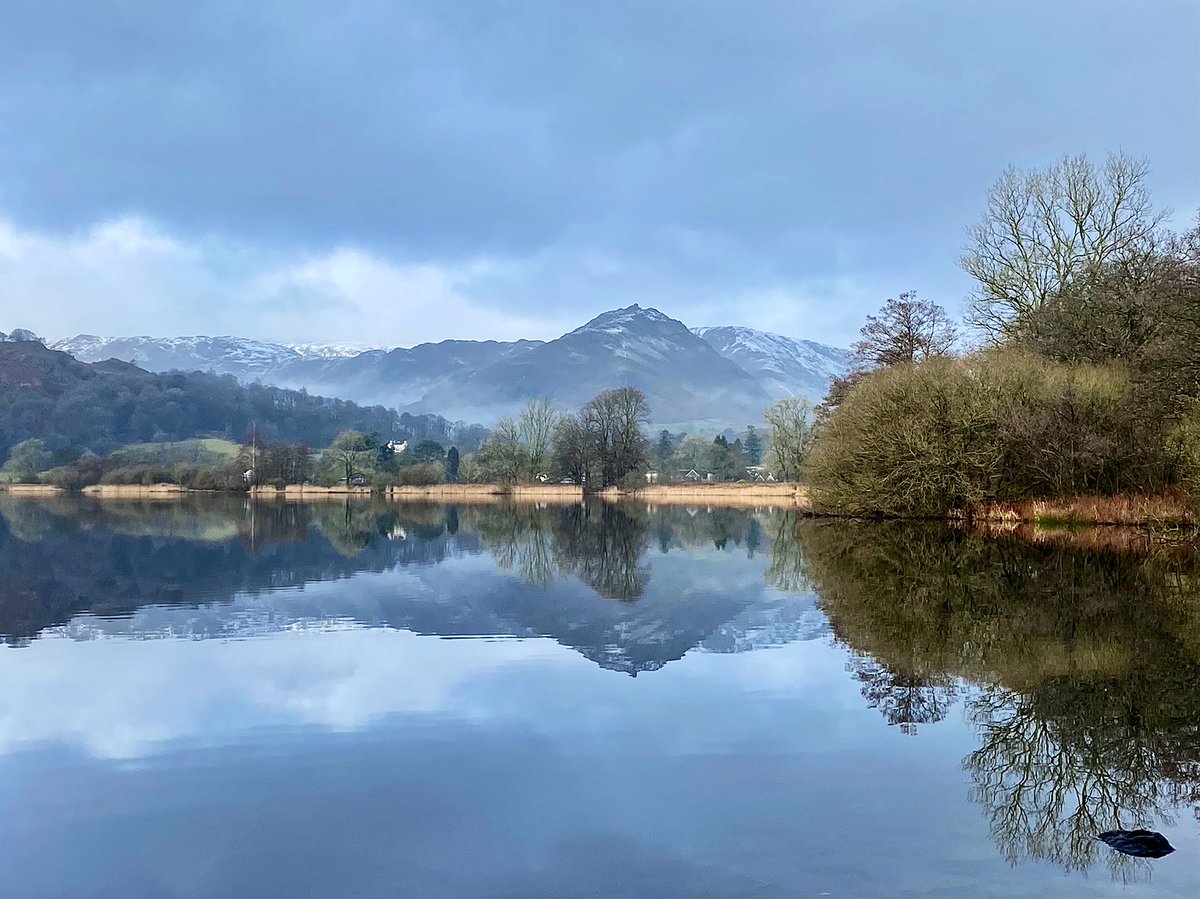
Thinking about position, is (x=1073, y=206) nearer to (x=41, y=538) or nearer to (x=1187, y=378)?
(x=1187, y=378)

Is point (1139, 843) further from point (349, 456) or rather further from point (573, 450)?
point (349, 456)

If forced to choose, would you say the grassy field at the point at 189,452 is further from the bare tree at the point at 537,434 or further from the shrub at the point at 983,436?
the shrub at the point at 983,436

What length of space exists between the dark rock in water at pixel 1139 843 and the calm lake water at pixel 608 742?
0.07m

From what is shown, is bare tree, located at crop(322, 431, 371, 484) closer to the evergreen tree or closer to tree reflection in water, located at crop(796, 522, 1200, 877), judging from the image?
the evergreen tree

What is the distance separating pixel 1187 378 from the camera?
81.3 ft

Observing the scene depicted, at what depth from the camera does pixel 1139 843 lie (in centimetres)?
581

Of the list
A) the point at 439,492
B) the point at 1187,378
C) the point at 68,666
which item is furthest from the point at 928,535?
the point at 439,492

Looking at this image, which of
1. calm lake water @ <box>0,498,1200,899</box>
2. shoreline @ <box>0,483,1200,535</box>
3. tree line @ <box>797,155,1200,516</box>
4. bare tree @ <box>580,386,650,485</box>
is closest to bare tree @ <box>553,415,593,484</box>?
bare tree @ <box>580,386,650,485</box>

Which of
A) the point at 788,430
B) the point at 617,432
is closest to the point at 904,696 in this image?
the point at 788,430

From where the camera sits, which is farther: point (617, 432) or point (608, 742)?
point (617, 432)

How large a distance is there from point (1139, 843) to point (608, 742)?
4075 millimetres

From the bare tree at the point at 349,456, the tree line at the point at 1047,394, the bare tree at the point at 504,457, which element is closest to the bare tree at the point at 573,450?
the bare tree at the point at 504,457

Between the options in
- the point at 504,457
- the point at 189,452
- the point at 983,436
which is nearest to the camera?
the point at 983,436

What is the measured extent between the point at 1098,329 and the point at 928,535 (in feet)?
31.8
